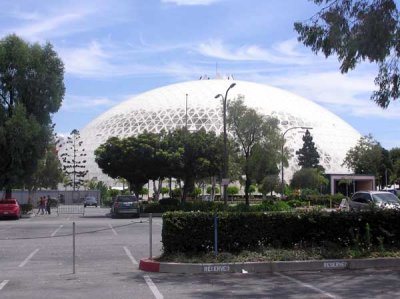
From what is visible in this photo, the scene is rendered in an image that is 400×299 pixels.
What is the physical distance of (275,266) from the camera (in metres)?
12.6

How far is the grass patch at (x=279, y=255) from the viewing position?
1291 centimetres

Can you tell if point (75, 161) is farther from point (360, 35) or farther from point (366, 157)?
point (360, 35)

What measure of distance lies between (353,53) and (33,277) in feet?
28.1

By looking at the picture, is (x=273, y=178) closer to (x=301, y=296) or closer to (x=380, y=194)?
(x=380, y=194)

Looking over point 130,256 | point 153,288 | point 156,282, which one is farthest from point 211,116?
point 153,288

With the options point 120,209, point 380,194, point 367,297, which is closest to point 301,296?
point 367,297

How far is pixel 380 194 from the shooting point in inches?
1175

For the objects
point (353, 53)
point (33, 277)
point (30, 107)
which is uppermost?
point (30, 107)

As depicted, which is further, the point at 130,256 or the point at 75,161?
the point at 75,161

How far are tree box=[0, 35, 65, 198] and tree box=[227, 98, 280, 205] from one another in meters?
14.0

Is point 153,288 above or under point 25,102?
under

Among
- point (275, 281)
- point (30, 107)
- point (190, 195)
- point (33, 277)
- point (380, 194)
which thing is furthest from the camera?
point (190, 195)

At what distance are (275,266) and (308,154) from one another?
302ft

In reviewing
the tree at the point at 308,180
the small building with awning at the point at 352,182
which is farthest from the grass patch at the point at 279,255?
the tree at the point at 308,180
